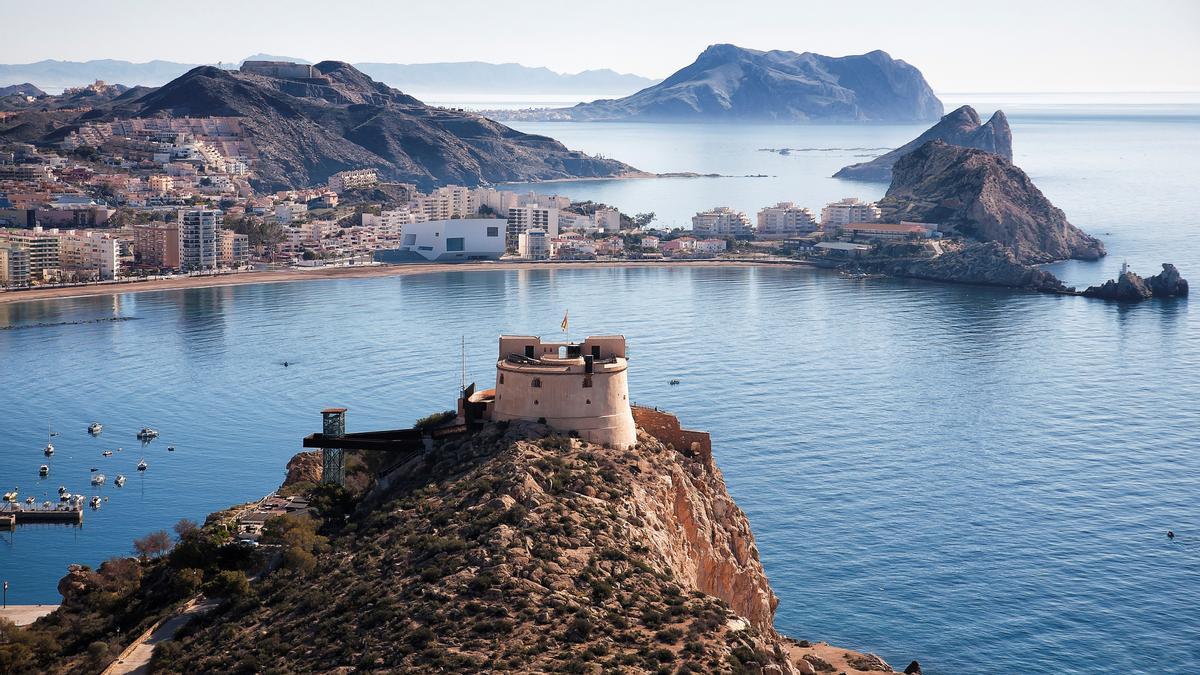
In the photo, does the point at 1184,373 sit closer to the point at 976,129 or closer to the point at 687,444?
the point at 687,444

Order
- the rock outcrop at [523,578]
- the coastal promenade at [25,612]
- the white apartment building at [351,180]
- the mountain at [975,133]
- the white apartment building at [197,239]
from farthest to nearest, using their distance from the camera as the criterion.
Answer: the mountain at [975,133]
the white apartment building at [351,180]
the white apartment building at [197,239]
the coastal promenade at [25,612]
the rock outcrop at [523,578]

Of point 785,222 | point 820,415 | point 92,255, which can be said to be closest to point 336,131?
point 785,222

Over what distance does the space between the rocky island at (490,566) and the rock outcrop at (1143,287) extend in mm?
57404

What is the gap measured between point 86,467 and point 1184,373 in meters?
39.0

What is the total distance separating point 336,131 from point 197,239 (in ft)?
231

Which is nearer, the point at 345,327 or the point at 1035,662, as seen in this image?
the point at 1035,662

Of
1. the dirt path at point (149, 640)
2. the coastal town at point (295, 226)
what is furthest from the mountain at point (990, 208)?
Result: the dirt path at point (149, 640)

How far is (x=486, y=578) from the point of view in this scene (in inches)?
699

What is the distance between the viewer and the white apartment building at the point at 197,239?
9119cm

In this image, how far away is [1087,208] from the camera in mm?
130125

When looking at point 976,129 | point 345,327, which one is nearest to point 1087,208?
point 976,129

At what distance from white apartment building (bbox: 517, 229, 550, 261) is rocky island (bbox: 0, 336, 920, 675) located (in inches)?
2892

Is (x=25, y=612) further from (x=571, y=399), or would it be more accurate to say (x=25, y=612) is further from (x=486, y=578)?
(x=486, y=578)

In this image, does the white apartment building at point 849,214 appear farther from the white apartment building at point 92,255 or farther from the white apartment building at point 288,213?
the white apartment building at point 92,255
